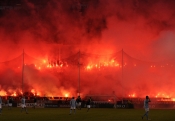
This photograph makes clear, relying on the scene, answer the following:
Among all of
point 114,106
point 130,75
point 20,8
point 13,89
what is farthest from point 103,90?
point 20,8

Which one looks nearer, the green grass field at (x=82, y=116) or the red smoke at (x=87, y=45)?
the green grass field at (x=82, y=116)

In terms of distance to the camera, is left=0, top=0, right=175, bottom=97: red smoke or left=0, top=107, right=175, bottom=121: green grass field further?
left=0, top=0, right=175, bottom=97: red smoke

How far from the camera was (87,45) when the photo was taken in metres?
61.6

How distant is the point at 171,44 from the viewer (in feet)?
168

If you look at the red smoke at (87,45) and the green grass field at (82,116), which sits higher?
the red smoke at (87,45)

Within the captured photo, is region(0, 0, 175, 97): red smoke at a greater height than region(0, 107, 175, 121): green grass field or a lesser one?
greater

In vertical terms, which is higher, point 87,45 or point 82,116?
point 87,45

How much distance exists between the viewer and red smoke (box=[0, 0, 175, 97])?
50.6 meters

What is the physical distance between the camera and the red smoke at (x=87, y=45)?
50562 mm

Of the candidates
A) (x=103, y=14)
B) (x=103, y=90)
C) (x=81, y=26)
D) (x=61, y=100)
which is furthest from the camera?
(x=81, y=26)

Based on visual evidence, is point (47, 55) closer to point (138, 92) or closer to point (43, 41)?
point (43, 41)

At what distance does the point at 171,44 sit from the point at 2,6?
2672 centimetres

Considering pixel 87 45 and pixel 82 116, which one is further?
pixel 87 45

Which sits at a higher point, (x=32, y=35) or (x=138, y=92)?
(x=32, y=35)
